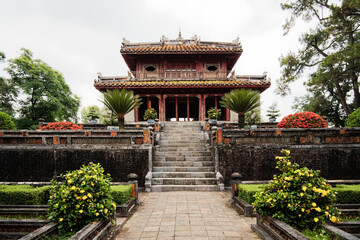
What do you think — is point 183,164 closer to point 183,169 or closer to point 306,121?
point 183,169

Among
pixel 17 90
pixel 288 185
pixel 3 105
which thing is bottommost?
pixel 288 185

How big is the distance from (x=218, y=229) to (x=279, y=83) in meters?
20.1

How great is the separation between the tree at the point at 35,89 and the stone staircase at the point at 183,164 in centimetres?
1584

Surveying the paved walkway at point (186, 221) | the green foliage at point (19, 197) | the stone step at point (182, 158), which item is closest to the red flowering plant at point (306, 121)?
the stone step at point (182, 158)

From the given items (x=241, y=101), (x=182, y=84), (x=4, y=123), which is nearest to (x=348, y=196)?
(x=241, y=101)

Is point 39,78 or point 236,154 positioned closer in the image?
point 236,154

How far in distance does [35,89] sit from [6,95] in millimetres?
2818

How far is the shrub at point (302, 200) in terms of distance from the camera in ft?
12.1

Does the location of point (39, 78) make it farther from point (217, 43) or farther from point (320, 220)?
point (320, 220)

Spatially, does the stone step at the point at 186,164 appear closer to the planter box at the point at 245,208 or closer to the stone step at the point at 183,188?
the stone step at the point at 183,188

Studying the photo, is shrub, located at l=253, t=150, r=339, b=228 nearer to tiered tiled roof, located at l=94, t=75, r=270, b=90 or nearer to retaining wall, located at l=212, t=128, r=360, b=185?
retaining wall, located at l=212, t=128, r=360, b=185

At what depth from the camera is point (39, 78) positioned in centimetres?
2220

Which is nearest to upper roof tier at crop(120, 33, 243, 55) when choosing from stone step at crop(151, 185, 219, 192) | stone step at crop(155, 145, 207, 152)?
stone step at crop(155, 145, 207, 152)

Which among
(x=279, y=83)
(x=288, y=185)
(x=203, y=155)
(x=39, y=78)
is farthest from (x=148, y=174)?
(x=39, y=78)
